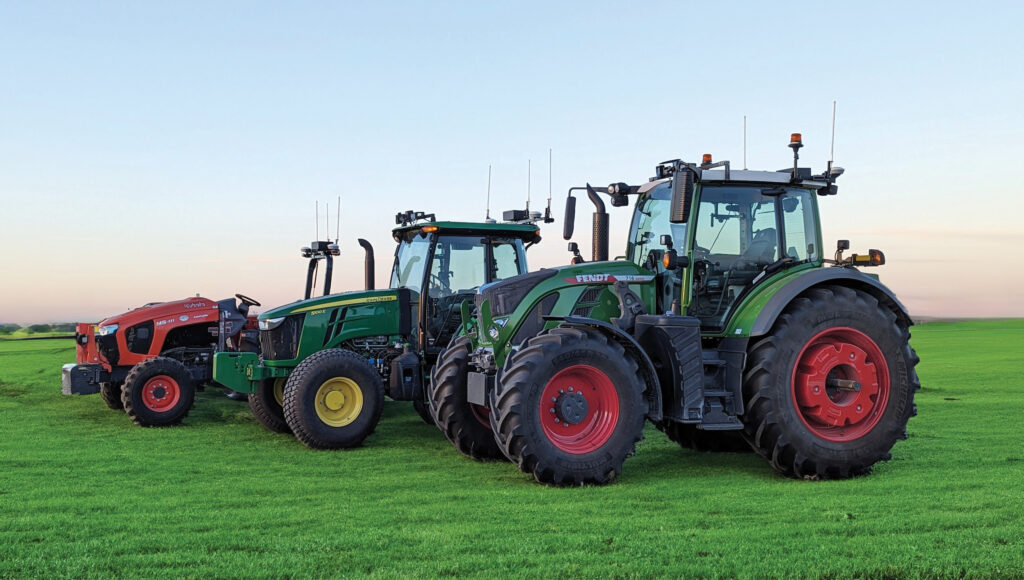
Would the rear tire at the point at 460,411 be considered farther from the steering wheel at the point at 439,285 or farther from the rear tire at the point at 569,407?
the steering wheel at the point at 439,285

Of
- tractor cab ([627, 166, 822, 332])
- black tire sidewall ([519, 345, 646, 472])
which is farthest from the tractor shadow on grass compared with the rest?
tractor cab ([627, 166, 822, 332])

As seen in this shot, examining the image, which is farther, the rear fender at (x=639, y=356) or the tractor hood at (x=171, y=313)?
the tractor hood at (x=171, y=313)

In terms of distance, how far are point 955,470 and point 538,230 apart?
17.9ft

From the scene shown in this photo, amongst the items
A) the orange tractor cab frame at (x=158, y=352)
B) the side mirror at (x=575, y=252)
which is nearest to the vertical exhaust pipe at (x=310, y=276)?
the orange tractor cab frame at (x=158, y=352)

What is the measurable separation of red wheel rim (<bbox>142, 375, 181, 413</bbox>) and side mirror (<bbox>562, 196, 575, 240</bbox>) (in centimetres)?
616

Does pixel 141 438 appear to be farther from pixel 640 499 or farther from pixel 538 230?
pixel 640 499

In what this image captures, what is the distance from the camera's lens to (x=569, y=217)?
7934 millimetres

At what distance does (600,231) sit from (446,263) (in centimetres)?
321

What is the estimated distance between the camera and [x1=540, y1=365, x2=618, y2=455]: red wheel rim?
7004 mm

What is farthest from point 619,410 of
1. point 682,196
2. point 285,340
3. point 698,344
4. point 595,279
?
point 285,340

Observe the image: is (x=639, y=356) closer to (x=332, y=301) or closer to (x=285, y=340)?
(x=332, y=301)

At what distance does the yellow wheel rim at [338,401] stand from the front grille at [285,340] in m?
1.25

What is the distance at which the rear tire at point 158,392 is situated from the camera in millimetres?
11320

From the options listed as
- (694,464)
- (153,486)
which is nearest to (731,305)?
(694,464)
